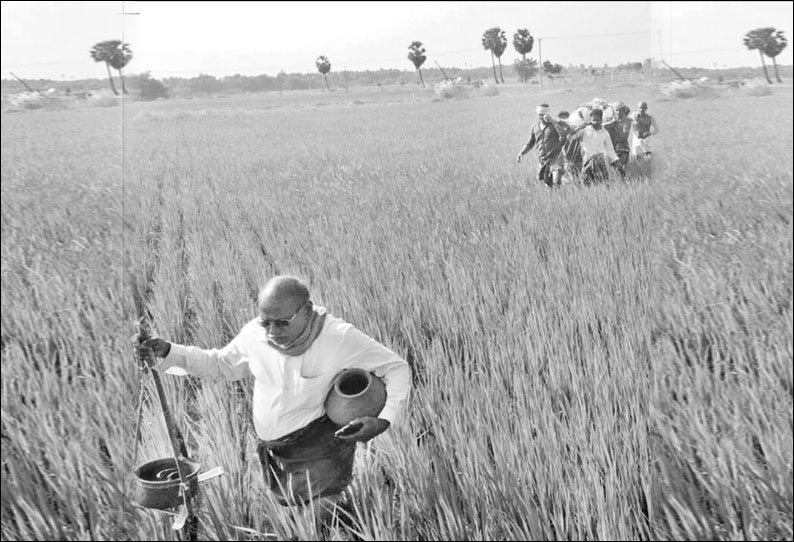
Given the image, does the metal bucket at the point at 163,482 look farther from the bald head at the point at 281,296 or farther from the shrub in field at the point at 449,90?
the shrub in field at the point at 449,90

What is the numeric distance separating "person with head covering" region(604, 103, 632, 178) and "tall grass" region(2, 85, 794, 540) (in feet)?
2.52

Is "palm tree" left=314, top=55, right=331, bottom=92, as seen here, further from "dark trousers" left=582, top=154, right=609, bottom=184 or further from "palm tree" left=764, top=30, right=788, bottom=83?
"dark trousers" left=582, top=154, right=609, bottom=184

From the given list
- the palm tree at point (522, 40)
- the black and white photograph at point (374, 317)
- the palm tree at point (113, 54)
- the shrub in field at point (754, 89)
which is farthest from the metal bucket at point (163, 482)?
the shrub in field at point (754, 89)

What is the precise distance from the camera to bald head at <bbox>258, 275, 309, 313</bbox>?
88cm

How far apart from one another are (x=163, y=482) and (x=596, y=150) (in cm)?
368

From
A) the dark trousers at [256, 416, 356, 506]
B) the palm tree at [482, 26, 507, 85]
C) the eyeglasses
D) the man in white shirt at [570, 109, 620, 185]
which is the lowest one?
the dark trousers at [256, 416, 356, 506]

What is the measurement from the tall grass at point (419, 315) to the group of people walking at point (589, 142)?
45cm

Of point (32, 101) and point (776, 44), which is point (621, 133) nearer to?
point (776, 44)

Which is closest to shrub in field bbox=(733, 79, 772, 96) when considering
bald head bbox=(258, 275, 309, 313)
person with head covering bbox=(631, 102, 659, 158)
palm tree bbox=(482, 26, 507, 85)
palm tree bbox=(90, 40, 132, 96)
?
palm tree bbox=(482, 26, 507, 85)

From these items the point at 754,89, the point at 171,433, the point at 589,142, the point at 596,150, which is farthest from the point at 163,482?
the point at 596,150

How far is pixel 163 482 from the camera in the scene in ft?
2.98

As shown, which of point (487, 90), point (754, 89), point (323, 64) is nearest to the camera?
point (323, 64)

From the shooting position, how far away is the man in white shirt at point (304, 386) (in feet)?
3.06

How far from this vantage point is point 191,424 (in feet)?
4.61
